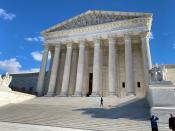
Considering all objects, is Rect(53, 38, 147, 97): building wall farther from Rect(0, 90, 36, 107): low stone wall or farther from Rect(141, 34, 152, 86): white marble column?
Rect(0, 90, 36, 107): low stone wall

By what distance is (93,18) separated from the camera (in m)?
31.3

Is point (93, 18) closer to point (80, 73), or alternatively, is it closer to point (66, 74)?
point (80, 73)

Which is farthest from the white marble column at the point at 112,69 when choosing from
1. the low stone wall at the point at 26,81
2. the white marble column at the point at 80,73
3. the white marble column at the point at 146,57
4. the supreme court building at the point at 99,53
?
the low stone wall at the point at 26,81

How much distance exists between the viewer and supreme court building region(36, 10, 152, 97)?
26.9 metres

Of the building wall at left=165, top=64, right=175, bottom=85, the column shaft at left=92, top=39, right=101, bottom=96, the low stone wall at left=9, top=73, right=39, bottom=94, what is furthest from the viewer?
the low stone wall at left=9, top=73, right=39, bottom=94

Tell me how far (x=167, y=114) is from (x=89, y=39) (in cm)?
1936

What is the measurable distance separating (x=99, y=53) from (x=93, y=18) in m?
6.34

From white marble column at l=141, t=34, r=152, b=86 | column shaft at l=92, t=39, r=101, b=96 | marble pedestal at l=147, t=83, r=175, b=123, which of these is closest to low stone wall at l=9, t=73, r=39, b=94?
column shaft at l=92, t=39, r=101, b=96

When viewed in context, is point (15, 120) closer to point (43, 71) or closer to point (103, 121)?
point (103, 121)

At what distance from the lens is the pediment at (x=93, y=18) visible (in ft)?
94.1

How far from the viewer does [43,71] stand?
3198 centimetres

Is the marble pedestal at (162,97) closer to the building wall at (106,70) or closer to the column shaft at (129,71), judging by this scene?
the column shaft at (129,71)

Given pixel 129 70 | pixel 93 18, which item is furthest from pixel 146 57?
pixel 93 18

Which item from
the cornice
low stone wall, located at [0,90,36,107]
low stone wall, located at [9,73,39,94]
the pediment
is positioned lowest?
low stone wall, located at [0,90,36,107]
